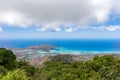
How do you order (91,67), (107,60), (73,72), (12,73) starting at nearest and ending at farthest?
(12,73) < (73,72) < (91,67) < (107,60)

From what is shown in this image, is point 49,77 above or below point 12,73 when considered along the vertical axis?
below

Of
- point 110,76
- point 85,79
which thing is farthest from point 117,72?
point 85,79

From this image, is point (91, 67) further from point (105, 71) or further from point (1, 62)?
point (1, 62)

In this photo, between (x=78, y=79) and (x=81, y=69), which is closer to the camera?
(x=78, y=79)

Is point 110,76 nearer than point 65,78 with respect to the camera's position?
Yes

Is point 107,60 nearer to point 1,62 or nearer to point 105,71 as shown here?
point 105,71

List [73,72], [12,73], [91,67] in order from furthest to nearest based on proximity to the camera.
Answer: [91,67]
[73,72]
[12,73]

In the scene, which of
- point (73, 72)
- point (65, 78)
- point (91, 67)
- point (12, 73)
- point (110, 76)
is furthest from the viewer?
point (91, 67)

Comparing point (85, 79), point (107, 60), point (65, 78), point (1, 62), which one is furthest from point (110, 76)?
point (1, 62)

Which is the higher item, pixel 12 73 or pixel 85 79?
pixel 12 73
